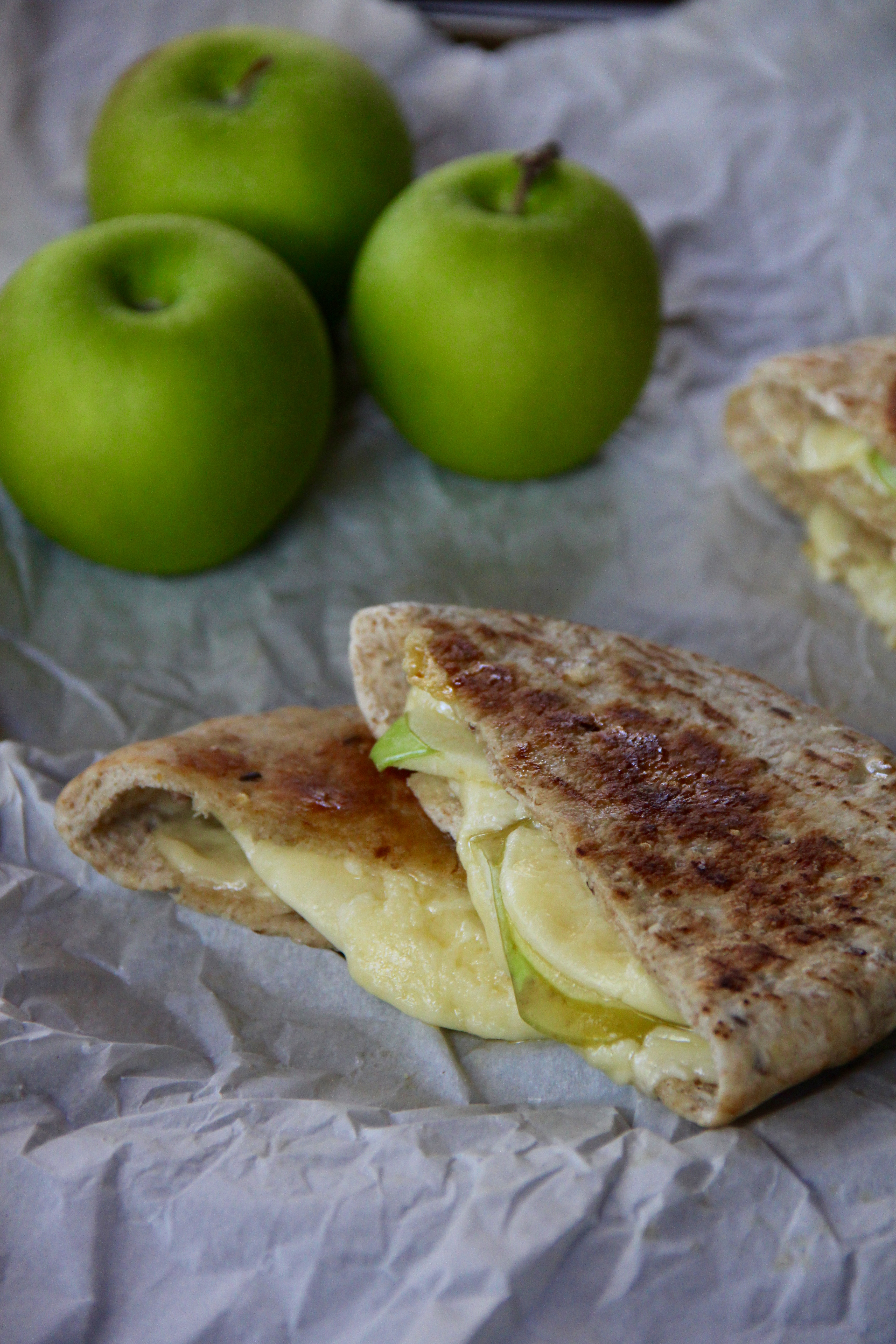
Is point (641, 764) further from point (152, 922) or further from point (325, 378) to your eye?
point (325, 378)

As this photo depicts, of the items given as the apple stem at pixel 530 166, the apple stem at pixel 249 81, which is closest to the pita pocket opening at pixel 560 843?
the apple stem at pixel 530 166

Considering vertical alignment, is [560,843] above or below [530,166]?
below

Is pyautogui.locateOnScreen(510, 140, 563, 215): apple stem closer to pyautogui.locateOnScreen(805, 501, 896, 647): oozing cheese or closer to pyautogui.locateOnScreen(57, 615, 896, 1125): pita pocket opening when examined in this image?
pyautogui.locateOnScreen(805, 501, 896, 647): oozing cheese

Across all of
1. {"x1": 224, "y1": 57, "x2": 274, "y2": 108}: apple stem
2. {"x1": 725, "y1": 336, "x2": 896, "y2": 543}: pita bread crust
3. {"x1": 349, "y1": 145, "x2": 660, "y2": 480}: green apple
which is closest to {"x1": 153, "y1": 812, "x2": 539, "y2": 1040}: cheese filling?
{"x1": 349, "y1": 145, "x2": 660, "y2": 480}: green apple

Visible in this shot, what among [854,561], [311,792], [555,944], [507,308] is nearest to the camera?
[555,944]

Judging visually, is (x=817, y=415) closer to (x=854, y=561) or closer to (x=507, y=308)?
(x=854, y=561)

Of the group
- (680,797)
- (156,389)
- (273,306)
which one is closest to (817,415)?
(273,306)
